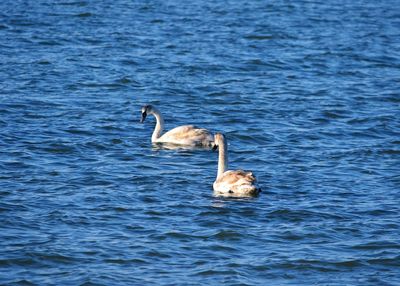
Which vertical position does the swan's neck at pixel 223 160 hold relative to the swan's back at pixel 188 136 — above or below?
above

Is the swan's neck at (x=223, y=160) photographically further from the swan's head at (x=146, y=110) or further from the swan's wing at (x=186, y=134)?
the swan's head at (x=146, y=110)

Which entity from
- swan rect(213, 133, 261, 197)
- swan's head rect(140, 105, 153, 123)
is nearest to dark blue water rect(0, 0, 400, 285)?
swan rect(213, 133, 261, 197)

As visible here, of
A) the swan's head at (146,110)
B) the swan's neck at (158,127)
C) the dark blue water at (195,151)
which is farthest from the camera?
the swan's head at (146,110)

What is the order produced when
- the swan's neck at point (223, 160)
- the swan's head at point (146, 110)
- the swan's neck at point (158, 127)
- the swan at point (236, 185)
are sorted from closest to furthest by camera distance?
the swan at point (236, 185) < the swan's neck at point (223, 160) < the swan's neck at point (158, 127) < the swan's head at point (146, 110)

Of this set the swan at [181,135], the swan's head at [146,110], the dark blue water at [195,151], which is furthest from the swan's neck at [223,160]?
the swan's head at [146,110]

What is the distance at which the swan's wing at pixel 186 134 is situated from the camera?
18.8 meters

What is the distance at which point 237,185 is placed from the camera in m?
15.5

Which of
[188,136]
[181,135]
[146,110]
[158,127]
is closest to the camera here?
[188,136]

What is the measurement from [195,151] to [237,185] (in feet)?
11.6

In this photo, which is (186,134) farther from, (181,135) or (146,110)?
(146,110)

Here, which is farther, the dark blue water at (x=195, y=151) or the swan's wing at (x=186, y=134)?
the swan's wing at (x=186, y=134)

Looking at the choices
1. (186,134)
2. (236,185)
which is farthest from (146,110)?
(236,185)

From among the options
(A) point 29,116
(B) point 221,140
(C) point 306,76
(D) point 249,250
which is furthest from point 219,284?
(C) point 306,76

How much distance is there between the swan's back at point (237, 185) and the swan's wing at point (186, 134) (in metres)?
3.07
